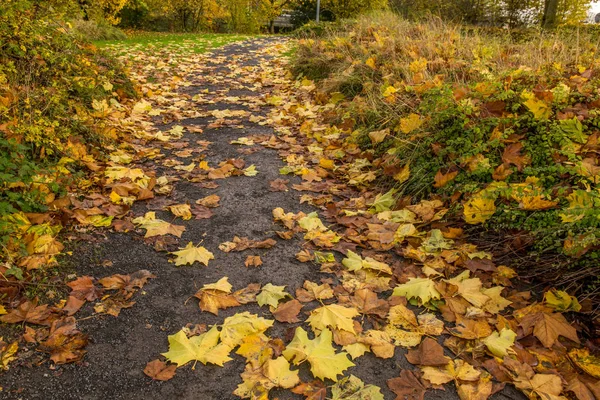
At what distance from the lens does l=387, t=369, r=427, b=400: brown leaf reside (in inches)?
69.7

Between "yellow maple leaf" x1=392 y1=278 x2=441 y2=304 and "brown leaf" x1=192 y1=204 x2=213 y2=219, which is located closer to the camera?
"yellow maple leaf" x1=392 y1=278 x2=441 y2=304

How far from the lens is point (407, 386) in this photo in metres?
1.81

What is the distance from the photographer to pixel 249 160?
408cm

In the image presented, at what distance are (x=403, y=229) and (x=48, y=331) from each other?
2171mm

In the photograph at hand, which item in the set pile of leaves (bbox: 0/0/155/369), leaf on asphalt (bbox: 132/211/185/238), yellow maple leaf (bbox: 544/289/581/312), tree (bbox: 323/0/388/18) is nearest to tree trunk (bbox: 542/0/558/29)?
tree (bbox: 323/0/388/18)

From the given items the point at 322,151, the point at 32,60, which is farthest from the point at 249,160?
the point at 32,60

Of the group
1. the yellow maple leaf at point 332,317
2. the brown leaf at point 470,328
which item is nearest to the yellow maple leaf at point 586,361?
the brown leaf at point 470,328

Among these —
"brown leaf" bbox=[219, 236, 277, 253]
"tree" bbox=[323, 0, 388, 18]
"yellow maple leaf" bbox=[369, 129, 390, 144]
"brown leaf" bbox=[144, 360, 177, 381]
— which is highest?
"tree" bbox=[323, 0, 388, 18]

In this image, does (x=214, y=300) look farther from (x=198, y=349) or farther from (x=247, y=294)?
(x=198, y=349)

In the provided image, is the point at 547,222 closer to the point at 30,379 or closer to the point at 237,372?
the point at 237,372

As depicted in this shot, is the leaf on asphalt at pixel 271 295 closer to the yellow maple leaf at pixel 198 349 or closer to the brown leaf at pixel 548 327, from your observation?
the yellow maple leaf at pixel 198 349

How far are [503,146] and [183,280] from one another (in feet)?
7.69

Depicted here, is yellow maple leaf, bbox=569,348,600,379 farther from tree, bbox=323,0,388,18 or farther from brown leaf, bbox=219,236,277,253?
tree, bbox=323,0,388,18

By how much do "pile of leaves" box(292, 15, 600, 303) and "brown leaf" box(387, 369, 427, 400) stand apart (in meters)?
1.07
